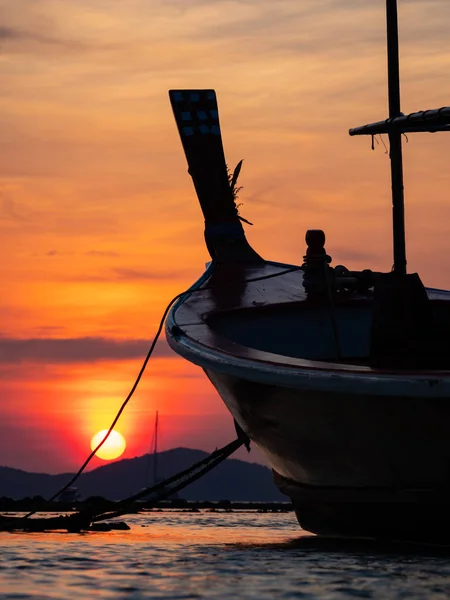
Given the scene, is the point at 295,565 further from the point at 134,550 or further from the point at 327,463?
the point at 134,550

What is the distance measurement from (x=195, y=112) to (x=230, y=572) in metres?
21.9

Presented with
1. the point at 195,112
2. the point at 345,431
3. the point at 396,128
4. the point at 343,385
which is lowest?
the point at 345,431


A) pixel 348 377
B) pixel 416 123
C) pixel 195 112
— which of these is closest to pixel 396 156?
pixel 416 123

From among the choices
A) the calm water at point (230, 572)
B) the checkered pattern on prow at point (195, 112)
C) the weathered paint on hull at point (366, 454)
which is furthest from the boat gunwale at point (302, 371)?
the checkered pattern on prow at point (195, 112)

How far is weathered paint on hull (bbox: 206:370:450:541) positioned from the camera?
→ 19.9m

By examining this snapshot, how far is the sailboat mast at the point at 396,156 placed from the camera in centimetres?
2422

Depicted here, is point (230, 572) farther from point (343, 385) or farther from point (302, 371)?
point (302, 371)

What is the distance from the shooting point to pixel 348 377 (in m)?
19.3

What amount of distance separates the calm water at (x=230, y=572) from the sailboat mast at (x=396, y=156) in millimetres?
5900

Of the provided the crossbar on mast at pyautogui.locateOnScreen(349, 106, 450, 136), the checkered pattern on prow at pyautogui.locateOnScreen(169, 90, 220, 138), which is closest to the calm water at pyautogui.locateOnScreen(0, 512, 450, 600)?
the crossbar on mast at pyautogui.locateOnScreen(349, 106, 450, 136)

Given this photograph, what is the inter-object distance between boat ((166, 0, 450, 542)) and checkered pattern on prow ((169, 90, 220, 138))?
7.84 meters

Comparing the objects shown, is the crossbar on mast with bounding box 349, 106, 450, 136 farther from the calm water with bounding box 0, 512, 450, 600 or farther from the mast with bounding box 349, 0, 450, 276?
the calm water with bounding box 0, 512, 450, 600

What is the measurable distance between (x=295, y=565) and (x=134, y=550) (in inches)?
262

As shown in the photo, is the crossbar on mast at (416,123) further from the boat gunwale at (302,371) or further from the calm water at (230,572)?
the calm water at (230,572)
